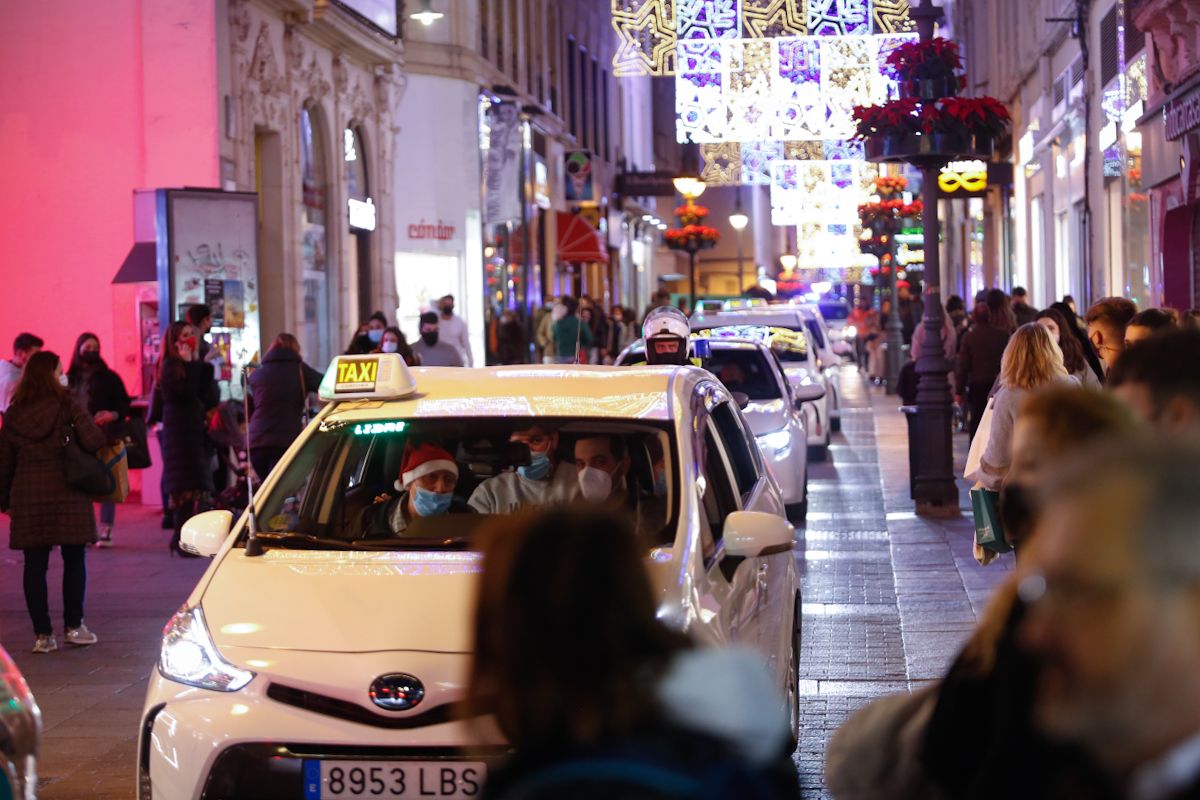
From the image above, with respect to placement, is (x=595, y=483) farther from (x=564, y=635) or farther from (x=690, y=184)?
(x=690, y=184)

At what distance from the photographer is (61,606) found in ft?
39.7

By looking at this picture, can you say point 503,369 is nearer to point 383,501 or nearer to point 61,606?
point 383,501

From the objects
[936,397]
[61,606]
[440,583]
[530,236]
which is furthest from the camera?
[530,236]

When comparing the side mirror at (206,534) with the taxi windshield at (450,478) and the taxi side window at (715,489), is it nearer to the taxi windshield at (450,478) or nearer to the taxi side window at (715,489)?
the taxi windshield at (450,478)

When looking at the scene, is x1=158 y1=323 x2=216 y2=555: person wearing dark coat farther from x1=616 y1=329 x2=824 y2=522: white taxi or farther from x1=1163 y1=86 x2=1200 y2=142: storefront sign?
x1=1163 y1=86 x2=1200 y2=142: storefront sign

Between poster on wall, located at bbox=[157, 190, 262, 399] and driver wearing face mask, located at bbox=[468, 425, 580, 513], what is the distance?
11002 millimetres

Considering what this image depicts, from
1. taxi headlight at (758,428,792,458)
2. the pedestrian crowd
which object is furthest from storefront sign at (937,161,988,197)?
the pedestrian crowd

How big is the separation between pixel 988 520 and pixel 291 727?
15.0 ft

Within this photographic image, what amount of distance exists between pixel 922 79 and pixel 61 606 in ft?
27.7

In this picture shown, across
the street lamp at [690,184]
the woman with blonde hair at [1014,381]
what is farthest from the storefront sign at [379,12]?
the woman with blonde hair at [1014,381]

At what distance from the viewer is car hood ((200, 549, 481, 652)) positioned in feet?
18.2

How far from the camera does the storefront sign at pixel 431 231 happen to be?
3438 centimetres

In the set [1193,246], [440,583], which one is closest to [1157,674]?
[440,583]

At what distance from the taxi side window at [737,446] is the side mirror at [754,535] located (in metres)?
1.15
